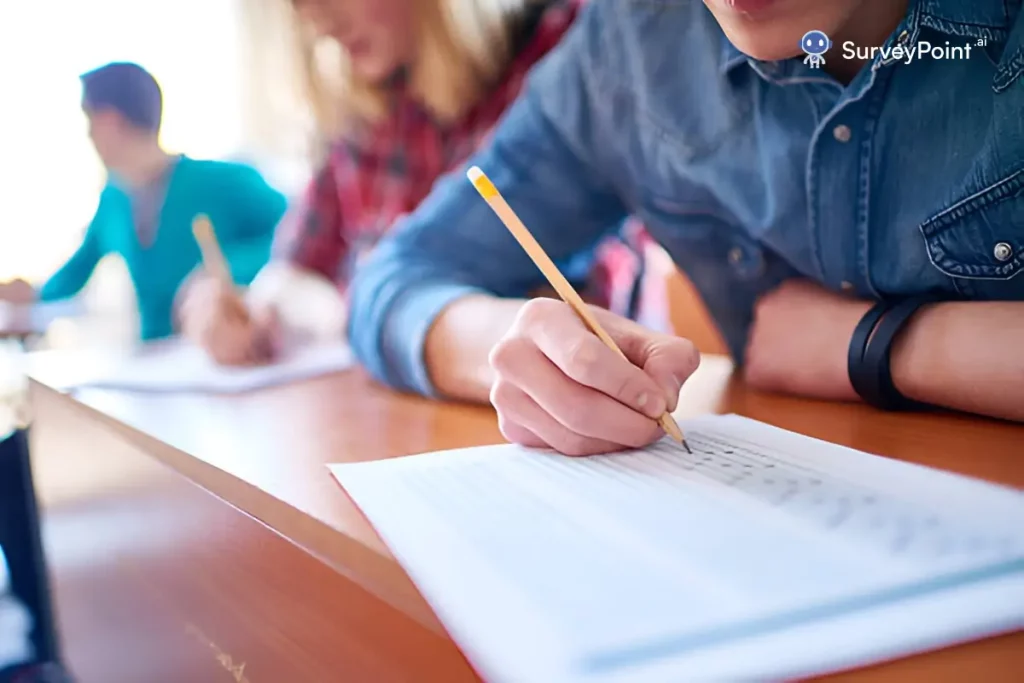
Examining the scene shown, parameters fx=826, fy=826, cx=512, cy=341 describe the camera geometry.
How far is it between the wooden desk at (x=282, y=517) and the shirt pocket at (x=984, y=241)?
0.27 ft

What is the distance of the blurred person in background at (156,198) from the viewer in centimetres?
124

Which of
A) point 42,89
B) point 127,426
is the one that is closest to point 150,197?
point 42,89

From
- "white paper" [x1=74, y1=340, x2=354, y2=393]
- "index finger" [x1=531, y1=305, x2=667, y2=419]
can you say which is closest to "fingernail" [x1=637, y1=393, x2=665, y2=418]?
"index finger" [x1=531, y1=305, x2=667, y2=419]

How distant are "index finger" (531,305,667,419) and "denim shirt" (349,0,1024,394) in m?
0.19

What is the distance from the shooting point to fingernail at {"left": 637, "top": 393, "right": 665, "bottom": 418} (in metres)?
0.37

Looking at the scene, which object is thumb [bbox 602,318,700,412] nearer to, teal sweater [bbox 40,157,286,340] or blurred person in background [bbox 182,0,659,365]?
blurred person in background [bbox 182,0,659,365]

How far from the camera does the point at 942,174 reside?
443 millimetres

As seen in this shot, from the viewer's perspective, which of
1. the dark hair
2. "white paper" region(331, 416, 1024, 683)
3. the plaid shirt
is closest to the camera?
"white paper" region(331, 416, 1024, 683)

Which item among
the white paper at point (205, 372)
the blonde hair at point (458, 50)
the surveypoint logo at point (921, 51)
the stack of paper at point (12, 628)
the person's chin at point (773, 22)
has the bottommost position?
the stack of paper at point (12, 628)

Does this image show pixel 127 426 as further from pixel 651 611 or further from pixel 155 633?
pixel 651 611

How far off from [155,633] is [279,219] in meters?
0.86

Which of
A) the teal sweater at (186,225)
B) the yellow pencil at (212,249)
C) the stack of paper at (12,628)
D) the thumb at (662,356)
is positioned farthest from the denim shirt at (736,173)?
the teal sweater at (186,225)

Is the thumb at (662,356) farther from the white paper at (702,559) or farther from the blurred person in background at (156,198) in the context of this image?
the blurred person in background at (156,198)

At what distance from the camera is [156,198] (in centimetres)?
130
